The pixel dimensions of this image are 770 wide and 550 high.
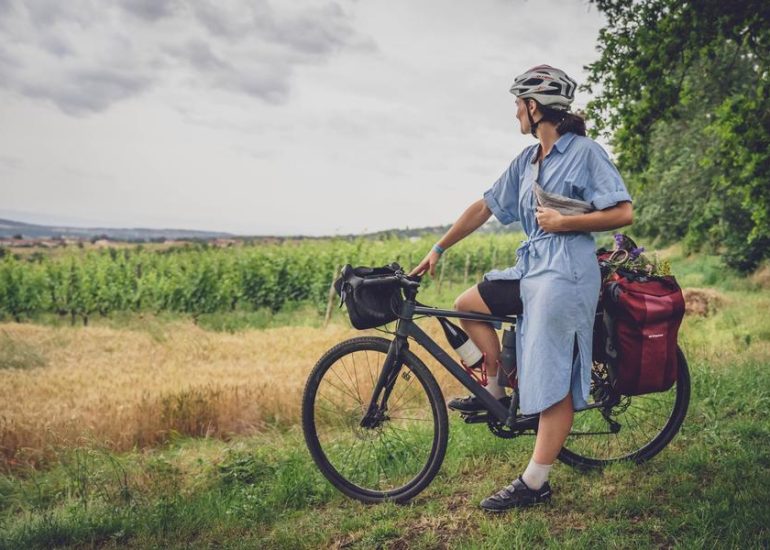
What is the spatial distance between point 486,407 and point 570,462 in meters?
0.69

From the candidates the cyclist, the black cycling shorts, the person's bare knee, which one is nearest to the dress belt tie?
the cyclist

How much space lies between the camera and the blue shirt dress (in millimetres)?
2900

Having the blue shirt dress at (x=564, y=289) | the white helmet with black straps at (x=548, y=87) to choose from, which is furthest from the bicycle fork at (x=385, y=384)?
the white helmet with black straps at (x=548, y=87)

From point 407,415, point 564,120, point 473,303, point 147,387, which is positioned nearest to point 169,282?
point 147,387

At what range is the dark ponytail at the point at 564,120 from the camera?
9.86ft

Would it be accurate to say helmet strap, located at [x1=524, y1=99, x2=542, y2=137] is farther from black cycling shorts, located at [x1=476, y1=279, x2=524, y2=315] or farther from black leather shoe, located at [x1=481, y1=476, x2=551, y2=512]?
black leather shoe, located at [x1=481, y1=476, x2=551, y2=512]

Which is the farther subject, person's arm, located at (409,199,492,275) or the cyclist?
person's arm, located at (409,199,492,275)

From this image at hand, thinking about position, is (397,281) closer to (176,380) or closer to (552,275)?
(552,275)

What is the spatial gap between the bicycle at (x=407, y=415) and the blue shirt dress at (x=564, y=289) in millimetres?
251

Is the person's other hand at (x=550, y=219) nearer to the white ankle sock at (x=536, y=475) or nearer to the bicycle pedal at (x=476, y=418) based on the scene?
the bicycle pedal at (x=476, y=418)

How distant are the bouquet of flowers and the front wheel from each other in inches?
45.6

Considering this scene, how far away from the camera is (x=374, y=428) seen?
3.35m

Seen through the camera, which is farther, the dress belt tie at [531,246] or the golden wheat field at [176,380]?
the golden wheat field at [176,380]

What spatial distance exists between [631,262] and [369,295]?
1406 mm
